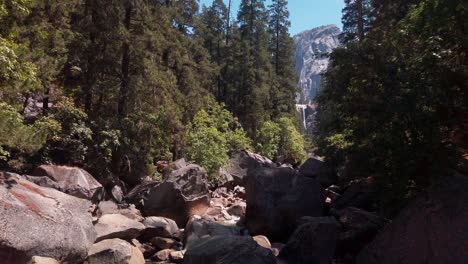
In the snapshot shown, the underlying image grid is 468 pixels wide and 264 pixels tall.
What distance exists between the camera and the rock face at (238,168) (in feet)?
72.9

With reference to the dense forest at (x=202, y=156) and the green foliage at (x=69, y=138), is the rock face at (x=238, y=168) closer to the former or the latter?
the dense forest at (x=202, y=156)

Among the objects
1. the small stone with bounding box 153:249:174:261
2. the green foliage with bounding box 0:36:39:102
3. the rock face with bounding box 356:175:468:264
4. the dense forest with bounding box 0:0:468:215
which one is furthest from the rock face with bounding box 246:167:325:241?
the green foliage with bounding box 0:36:39:102

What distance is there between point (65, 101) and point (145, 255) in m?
7.85

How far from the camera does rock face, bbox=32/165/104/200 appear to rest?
13.3 metres

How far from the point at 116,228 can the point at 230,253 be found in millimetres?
4476

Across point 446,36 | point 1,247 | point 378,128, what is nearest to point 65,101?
point 1,247

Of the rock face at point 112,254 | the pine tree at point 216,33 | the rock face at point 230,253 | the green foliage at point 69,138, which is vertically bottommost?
the rock face at point 112,254

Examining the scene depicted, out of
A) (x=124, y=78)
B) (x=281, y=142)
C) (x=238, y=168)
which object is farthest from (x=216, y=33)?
(x=124, y=78)

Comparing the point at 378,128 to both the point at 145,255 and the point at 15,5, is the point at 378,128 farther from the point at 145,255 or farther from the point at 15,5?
the point at 15,5

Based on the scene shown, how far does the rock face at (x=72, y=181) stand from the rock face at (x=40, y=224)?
2371 millimetres

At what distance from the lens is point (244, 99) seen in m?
37.4

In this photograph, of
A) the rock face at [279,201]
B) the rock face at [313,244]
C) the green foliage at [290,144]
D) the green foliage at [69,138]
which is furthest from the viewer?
the green foliage at [290,144]

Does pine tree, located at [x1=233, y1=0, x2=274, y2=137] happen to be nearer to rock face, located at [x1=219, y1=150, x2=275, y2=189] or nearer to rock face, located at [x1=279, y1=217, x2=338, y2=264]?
rock face, located at [x1=219, y1=150, x2=275, y2=189]

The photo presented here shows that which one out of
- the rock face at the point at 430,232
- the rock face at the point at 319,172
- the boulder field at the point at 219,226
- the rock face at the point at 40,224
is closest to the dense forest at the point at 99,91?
the rock face at the point at 40,224
